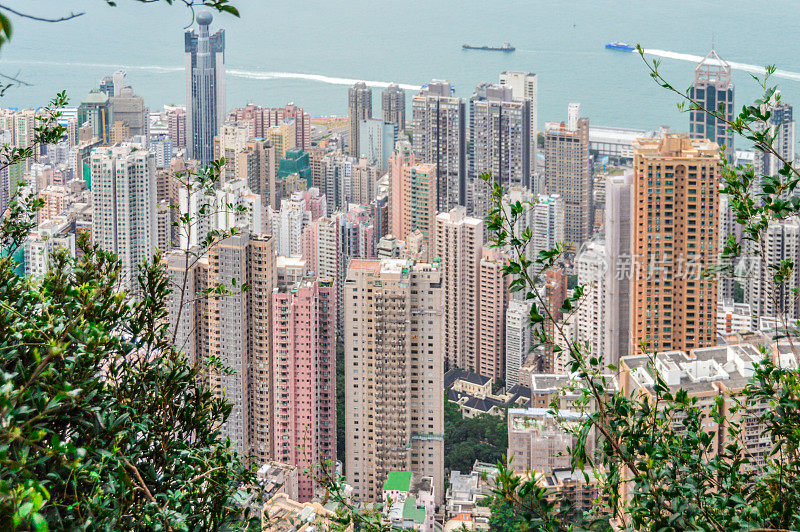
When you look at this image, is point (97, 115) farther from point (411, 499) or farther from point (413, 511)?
point (413, 511)

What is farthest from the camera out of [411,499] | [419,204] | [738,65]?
[738,65]

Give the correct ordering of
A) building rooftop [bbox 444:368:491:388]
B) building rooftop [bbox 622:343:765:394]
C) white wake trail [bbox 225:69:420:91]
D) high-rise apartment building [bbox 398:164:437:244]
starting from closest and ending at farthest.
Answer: building rooftop [bbox 622:343:765:394] → building rooftop [bbox 444:368:491:388] → high-rise apartment building [bbox 398:164:437:244] → white wake trail [bbox 225:69:420:91]

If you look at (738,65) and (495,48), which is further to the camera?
(495,48)

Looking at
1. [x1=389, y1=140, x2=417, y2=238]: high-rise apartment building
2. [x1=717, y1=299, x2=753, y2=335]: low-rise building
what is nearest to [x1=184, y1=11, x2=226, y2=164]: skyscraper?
[x1=389, y1=140, x2=417, y2=238]: high-rise apartment building

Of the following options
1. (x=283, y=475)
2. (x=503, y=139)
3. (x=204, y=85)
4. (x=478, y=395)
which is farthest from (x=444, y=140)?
(x=283, y=475)

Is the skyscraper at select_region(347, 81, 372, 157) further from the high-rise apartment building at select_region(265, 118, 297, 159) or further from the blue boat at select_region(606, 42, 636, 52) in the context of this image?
the blue boat at select_region(606, 42, 636, 52)

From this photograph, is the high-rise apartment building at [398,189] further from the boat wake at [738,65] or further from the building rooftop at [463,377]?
the boat wake at [738,65]
